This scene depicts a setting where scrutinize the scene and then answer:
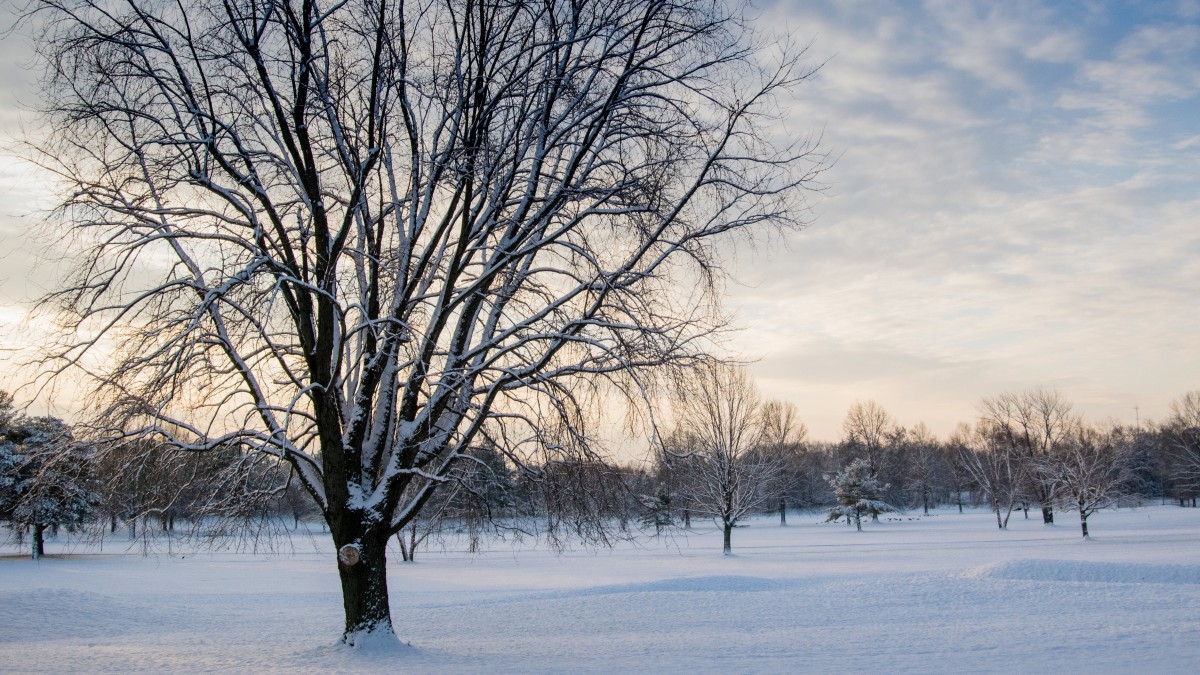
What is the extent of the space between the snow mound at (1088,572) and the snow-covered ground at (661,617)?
0.22 feet

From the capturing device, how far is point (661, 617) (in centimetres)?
1590

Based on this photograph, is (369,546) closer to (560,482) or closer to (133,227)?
(560,482)

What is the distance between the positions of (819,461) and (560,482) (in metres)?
104

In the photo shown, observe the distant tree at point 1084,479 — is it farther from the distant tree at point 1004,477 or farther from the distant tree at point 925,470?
the distant tree at point 925,470

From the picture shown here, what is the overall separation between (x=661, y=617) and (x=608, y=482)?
6889 millimetres

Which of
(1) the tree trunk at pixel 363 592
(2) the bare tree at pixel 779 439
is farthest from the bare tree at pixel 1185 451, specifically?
(1) the tree trunk at pixel 363 592

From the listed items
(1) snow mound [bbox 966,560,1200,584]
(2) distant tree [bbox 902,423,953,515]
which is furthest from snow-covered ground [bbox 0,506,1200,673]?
(2) distant tree [bbox 902,423,953,515]

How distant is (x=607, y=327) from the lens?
999 cm

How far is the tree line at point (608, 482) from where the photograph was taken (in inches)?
392

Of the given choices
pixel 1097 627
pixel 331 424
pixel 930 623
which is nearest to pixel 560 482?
pixel 331 424

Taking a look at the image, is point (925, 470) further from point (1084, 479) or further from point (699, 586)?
point (699, 586)

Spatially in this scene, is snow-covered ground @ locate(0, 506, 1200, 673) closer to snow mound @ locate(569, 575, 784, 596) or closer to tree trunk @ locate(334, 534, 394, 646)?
snow mound @ locate(569, 575, 784, 596)

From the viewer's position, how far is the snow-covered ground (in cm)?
1061

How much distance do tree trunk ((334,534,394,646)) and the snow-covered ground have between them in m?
0.29
